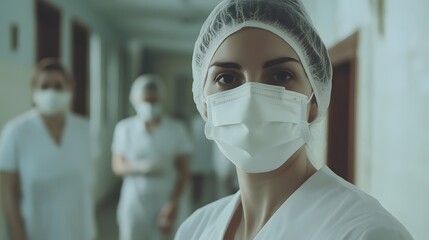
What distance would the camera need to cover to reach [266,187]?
1056 millimetres

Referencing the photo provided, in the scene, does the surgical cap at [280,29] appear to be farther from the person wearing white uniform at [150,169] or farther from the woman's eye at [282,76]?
the person wearing white uniform at [150,169]

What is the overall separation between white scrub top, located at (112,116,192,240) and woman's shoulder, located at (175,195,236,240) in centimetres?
201

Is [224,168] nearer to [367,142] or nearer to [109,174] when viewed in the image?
[109,174]

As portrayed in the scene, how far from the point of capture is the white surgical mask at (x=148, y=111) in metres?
3.43

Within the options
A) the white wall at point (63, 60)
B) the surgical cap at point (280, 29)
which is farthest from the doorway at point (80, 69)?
the surgical cap at point (280, 29)

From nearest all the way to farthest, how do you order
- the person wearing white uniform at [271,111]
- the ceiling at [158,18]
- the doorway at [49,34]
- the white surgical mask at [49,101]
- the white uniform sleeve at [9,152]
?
1. the person wearing white uniform at [271,111]
2. the white uniform sleeve at [9,152]
3. the white surgical mask at [49,101]
4. the doorway at [49,34]
5. the ceiling at [158,18]

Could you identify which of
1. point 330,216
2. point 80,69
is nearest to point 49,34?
point 80,69

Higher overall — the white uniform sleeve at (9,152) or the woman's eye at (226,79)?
the woman's eye at (226,79)

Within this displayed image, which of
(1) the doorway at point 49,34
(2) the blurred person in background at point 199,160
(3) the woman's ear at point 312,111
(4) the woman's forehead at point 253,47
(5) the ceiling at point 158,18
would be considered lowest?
(2) the blurred person in background at point 199,160

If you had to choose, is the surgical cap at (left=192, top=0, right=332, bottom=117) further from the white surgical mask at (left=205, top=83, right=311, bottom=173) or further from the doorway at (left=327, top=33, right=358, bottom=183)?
the doorway at (left=327, top=33, right=358, bottom=183)

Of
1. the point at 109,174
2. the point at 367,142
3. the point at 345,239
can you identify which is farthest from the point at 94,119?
the point at 345,239

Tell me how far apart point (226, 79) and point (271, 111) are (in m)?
0.12

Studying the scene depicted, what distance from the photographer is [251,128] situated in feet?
3.34

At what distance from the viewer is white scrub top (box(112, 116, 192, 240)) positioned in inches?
125
